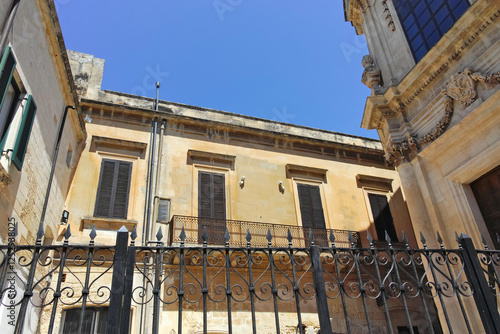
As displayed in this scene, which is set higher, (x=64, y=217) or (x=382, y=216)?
(x=382, y=216)

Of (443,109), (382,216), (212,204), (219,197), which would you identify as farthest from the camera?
(382,216)

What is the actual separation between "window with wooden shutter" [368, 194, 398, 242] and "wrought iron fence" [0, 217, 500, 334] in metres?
1.70

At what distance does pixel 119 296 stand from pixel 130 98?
1147 centimetres

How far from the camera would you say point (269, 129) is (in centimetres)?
1528

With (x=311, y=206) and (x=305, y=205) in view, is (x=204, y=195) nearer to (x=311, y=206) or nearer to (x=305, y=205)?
(x=305, y=205)

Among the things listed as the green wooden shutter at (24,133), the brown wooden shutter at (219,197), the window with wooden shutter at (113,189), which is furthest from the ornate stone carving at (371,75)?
the window with wooden shutter at (113,189)

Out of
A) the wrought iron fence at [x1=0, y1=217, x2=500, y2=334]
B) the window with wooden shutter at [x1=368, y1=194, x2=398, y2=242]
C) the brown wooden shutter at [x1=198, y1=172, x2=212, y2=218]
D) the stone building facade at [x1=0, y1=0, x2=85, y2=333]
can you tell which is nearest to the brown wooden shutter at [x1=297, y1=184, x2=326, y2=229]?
the wrought iron fence at [x1=0, y1=217, x2=500, y2=334]

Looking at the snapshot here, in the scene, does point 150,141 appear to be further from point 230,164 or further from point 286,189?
point 286,189

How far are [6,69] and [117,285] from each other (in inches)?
170

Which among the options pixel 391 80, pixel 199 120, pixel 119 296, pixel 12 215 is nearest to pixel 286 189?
pixel 199 120

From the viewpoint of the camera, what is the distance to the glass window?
784cm

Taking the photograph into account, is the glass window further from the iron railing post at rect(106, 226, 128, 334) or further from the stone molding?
the iron railing post at rect(106, 226, 128, 334)

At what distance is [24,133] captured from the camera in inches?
270

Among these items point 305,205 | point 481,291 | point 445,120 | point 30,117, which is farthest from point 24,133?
point 305,205
